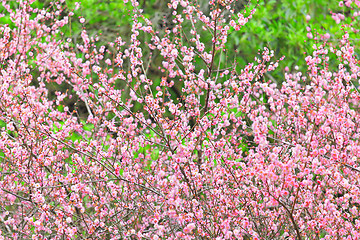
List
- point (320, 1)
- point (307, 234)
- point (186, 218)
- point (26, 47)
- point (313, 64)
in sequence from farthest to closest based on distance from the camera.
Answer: point (320, 1)
point (26, 47)
point (313, 64)
point (307, 234)
point (186, 218)

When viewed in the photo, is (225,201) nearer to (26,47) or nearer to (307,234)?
(307,234)

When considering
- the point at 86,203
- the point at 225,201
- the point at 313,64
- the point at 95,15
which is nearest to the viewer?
the point at 225,201

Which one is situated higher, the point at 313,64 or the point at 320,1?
the point at 320,1

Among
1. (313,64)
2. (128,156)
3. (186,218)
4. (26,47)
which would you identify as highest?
(26,47)

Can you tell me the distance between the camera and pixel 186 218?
8.23 feet

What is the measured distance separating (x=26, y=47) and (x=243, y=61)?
3.25 m

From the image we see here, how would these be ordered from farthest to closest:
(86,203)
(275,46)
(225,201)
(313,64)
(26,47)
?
1. (275,46)
2. (26,47)
3. (86,203)
4. (313,64)
5. (225,201)

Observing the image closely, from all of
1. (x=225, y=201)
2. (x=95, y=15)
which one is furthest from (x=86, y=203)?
(x=95, y=15)

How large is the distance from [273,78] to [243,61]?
529 millimetres

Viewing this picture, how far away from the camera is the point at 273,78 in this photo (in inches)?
248

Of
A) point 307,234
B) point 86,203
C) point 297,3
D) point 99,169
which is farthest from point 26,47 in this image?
point 297,3

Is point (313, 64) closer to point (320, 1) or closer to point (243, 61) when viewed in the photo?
point (243, 61)

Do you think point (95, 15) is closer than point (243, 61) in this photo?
No

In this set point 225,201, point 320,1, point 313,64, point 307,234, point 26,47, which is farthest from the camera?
point 320,1
